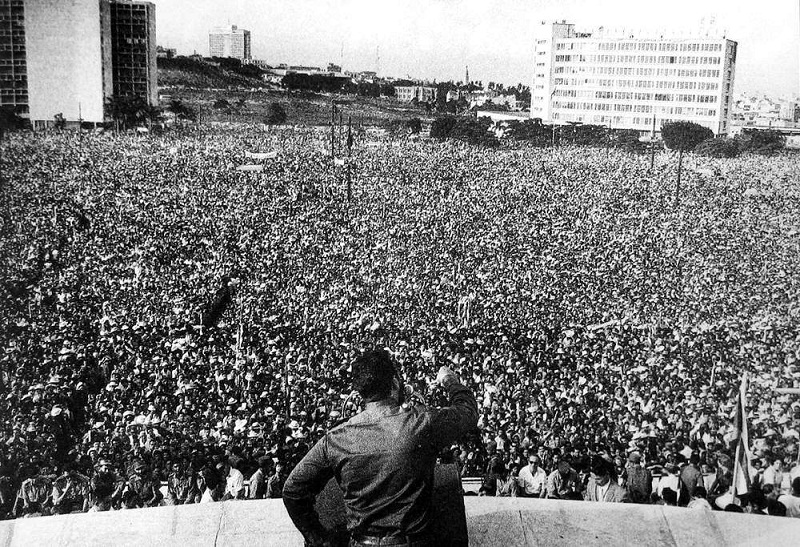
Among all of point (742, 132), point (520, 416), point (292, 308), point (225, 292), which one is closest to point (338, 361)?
point (292, 308)

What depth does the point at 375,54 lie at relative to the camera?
509 centimetres

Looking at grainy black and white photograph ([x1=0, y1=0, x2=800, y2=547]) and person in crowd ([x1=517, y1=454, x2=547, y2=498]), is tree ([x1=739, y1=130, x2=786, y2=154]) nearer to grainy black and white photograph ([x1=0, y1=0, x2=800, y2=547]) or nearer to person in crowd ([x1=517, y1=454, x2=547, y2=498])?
grainy black and white photograph ([x1=0, y1=0, x2=800, y2=547])

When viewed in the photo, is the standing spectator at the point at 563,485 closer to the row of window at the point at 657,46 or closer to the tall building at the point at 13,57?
the row of window at the point at 657,46

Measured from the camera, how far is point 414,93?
5.20 metres

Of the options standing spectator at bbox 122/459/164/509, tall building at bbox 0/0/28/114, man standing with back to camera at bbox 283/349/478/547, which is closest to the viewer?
man standing with back to camera at bbox 283/349/478/547

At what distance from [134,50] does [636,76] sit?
314 cm

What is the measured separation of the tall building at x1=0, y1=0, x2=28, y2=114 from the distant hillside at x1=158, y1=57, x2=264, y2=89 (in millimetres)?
772

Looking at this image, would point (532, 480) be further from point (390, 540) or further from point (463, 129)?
point (390, 540)

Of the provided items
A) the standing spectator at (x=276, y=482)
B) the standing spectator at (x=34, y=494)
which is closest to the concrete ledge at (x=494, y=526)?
the standing spectator at (x=34, y=494)

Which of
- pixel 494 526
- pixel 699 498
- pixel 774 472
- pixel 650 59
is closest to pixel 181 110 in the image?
pixel 650 59

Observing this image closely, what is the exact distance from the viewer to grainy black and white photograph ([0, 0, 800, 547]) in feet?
15.0

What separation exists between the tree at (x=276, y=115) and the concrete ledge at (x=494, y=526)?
2.43m

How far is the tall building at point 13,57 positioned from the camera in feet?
14.5

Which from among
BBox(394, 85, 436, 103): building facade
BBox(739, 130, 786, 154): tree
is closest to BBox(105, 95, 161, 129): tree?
Answer: BBox(394, 85, 436, 103): building facade
